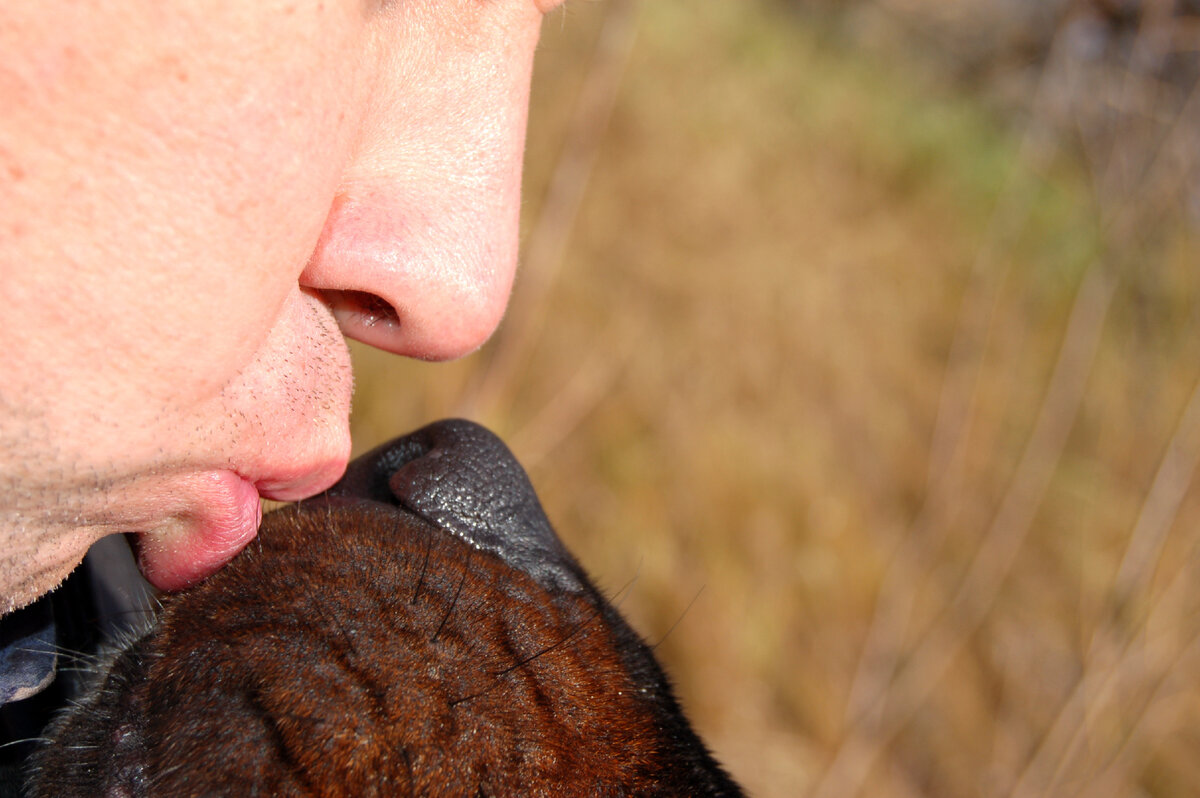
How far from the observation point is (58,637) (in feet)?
3.59

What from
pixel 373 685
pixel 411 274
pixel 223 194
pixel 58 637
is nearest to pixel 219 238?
pixel 223 194

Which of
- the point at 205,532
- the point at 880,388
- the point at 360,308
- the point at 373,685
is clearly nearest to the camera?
the point at 373,685

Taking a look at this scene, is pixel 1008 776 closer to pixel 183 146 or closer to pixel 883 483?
pixel 883 483

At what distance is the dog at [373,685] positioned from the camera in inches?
30.3

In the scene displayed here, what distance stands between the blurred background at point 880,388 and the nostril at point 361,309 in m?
2.38

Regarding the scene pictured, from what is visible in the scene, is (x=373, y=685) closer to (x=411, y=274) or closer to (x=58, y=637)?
(x=411, y=274)

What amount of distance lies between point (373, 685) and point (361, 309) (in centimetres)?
46

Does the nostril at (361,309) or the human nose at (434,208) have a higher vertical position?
the human nose at (434,208)

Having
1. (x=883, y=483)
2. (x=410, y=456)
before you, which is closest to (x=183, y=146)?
(x=410, y=456)

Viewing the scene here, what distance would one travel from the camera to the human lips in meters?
0.92

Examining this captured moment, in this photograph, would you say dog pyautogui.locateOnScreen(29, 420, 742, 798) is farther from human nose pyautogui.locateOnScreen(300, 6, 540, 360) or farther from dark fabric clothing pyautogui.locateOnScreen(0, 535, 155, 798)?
human nose pyautogui.locateOnScreen(300, 6, 540, 360)

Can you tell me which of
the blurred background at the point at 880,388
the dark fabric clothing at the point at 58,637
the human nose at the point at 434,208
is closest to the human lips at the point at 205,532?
the dark fabric clothing at the point at 58,637

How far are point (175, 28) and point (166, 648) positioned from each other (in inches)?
23.0

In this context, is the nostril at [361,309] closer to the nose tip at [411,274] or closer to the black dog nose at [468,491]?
the nose tip at [411,274]
